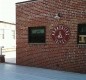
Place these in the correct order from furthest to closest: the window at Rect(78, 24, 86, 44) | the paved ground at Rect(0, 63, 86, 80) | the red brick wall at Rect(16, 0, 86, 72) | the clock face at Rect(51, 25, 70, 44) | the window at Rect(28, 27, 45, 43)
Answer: the window at Rect(28, 27, 45, 43), the clock face at Rect(51, 25, 70, 44), the red brick wall at Rect(16, 0, 86, 72), the window at Rect(78, 24, 86, 44), the paved ground at Rect(0, 63, 86, 80)

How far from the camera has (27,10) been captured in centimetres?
1427

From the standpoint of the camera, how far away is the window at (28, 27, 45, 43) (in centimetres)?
1363

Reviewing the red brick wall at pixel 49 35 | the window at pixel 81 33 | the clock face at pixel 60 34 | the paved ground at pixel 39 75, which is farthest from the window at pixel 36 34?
the window at pixel 81 33

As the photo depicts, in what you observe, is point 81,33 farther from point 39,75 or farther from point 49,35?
point 39,75

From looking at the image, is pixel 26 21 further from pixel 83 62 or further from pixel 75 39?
pixel 83 62

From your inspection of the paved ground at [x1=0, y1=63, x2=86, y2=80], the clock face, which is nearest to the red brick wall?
the clock face

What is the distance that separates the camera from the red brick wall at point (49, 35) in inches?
471

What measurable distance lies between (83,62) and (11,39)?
2011 centimetres

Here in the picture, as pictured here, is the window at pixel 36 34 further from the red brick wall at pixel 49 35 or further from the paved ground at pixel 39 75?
the paved ground at pixel 39 75

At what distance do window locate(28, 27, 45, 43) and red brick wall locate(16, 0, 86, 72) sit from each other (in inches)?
11.7

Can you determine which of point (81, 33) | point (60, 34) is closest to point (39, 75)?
point (60, 34)

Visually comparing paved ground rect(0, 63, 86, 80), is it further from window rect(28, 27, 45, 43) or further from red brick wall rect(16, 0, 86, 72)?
window rect(28, 27, 45, 43)

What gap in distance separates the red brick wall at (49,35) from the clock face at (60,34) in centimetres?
23

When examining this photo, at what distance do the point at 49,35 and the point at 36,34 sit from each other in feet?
4.03
